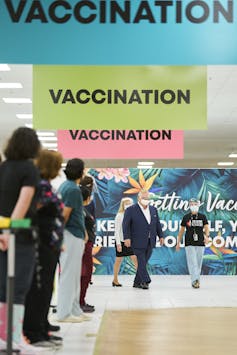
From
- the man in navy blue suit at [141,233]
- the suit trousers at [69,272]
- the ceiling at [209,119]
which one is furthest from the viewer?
the ceiling at [209,119]

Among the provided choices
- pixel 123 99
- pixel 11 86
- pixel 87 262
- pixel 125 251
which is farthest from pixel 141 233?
pixel 123 99

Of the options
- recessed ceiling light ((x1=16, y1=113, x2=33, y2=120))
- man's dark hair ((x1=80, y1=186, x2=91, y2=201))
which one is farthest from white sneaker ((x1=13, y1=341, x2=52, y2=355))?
recessed ceiling light ((x1=16, y1=113, x2=33, y2=120))

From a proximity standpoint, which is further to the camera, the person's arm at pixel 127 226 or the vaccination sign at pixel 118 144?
the person's arm at pixel 127 226

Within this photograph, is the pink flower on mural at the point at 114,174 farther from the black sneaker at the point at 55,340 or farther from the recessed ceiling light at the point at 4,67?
the black sneaker at the point at 55,340

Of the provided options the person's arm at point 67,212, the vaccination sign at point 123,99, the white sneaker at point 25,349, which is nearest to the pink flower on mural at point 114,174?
the vaccination sign at point 123,99

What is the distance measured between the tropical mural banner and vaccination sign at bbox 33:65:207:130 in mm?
7843

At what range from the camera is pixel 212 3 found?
199 inches

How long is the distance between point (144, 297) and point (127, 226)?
1831mm

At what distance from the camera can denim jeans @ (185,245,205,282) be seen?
13.0m

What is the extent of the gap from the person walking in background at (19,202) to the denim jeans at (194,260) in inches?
320

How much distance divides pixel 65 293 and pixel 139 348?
3.72 feet

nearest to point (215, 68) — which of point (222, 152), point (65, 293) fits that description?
point (65, 293)

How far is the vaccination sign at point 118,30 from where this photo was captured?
5004 mm

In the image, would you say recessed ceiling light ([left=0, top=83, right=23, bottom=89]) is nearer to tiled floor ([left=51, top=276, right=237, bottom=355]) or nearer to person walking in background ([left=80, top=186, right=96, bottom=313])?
tiled floor ([left=51, top=276, right=237, bottom=355])
